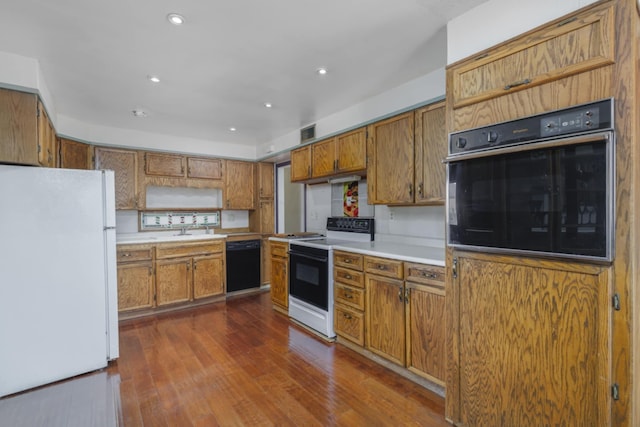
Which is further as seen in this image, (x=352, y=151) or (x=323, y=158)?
(x=323, y=158)

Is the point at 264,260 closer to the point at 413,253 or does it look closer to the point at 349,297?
the point at 349,297

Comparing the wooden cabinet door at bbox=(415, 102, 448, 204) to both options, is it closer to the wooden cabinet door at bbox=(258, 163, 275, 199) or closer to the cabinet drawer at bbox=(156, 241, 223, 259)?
the cabinet drawer at bbox=(156, 241, 223, 259)

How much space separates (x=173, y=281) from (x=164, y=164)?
5.50ft

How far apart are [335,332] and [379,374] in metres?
0.67

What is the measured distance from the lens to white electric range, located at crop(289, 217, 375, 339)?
3.01 meters

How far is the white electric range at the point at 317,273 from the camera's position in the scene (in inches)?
118

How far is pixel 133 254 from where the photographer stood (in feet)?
12.1

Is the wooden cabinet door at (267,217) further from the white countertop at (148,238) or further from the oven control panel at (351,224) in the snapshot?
the oven control panel at (351,224)

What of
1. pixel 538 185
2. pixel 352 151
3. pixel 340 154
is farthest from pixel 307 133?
pixel 538 185

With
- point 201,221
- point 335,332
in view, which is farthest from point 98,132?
point 335,332

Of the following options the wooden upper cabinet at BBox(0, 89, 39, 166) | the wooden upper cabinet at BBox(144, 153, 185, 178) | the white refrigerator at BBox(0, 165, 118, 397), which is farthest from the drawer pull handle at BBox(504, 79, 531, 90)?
the wooden upper cabinet at BBox(144, 153, 185, 178)

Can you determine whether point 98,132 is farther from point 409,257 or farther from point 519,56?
point 519,56

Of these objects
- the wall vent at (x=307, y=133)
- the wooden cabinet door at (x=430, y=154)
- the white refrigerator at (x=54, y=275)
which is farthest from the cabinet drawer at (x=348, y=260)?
the white refrigerator at (x=54, y=275)

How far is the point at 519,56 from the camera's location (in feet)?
4.91
